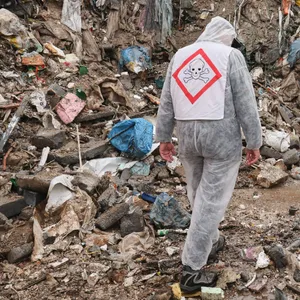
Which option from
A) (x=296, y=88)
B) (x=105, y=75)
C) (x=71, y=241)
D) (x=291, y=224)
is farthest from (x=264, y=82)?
(x=71, y=241)

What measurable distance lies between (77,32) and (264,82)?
405cm

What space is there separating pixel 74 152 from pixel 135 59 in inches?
151

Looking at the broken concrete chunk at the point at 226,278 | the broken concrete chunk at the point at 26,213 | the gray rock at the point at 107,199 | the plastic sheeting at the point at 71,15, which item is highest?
the plastic sheeting at the point at 71,15

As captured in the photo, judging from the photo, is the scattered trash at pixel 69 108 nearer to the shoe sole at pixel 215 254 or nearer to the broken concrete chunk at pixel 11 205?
the broken concrete chunk at pixel 11 205

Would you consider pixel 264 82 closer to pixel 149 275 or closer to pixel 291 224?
pixel 291 224

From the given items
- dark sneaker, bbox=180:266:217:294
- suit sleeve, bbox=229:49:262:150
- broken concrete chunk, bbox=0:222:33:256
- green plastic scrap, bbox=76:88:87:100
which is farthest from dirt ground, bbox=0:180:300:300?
green plastic scrap, bbox=76:88:87:100

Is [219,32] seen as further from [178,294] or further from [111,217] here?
[111,217]

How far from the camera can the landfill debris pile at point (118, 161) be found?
319 cm

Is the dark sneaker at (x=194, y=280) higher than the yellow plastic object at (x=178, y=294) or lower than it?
higher

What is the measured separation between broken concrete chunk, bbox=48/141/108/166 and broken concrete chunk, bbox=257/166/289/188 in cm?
196

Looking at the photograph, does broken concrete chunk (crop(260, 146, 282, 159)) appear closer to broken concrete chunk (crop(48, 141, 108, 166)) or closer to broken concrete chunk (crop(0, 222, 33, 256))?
broken concrete chunk (crop(48, 141, 108, 166))

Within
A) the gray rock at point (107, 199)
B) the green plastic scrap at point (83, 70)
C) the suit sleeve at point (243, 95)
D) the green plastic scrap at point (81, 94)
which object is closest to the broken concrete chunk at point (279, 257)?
the suit sleeve at point (243, 95)

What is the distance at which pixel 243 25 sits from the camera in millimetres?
9898

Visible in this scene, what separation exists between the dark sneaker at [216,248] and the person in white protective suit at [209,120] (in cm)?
28
